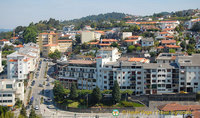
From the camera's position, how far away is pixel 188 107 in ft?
92.9

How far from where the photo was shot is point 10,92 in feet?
122

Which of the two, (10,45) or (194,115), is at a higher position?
(10,45)

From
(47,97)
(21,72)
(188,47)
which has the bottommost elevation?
(47,97)

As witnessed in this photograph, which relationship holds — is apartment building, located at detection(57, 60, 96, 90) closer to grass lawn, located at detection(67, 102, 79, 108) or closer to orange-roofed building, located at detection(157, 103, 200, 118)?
grass lawn, located at detection(67, 102, 79, 108)

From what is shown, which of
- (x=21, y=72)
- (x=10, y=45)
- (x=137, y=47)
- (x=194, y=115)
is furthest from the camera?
(x=10, y=45)

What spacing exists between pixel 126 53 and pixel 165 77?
14973mm

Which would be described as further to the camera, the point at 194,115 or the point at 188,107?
the point at 188,107

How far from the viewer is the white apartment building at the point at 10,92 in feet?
121

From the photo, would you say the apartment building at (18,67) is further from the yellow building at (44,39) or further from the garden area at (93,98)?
the yellow building at (44,39)

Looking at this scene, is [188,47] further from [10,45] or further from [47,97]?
[10,45]

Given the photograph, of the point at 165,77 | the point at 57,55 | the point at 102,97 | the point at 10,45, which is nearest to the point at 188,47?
the point at 165,77

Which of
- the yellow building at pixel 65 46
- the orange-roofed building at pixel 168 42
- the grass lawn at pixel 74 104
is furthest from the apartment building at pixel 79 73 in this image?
the yellow building at pixel 65 46

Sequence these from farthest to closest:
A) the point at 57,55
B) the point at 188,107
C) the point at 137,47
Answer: the point at 57,55
the point at 137,47
the point at 188,107

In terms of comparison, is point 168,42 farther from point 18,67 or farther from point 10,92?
point 10,92
